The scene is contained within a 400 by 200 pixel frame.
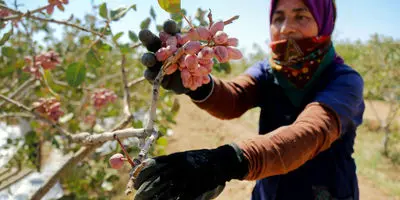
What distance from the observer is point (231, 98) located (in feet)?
5.33

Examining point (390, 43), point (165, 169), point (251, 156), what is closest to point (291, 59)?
point (251, 156)

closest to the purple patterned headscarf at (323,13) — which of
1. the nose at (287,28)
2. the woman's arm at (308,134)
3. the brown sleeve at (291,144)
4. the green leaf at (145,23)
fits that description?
the nose at (287,28)

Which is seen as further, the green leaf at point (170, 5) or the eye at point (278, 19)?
the eye at point (278, 19)

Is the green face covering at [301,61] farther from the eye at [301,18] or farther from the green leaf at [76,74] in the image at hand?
the green leaf at [76,74]

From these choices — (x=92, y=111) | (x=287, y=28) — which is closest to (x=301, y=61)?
(x=287, y=28)

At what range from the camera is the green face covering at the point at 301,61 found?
4.93ft

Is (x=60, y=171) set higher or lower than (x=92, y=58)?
lower

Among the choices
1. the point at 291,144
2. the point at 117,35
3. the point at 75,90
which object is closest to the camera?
the point at 291,144

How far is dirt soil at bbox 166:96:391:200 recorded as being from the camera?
3576 millimetres

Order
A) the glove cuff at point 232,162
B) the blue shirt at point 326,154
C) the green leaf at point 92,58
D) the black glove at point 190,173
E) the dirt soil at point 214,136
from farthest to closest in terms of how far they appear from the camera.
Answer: the dirt soil at point 214,136 → the green leaf at point 92,58 → the blue shirt at point 326,154 → the glove cuff at point 232,162 → the black glove at point 190,173

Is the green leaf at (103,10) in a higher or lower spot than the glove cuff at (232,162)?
higher

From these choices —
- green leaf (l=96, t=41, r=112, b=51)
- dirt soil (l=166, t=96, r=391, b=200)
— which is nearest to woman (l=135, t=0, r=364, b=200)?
green leaf (l=96, t=41, r=112, b=51)

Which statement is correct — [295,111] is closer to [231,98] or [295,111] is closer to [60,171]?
[231,98]

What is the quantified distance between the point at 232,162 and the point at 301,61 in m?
0.83
